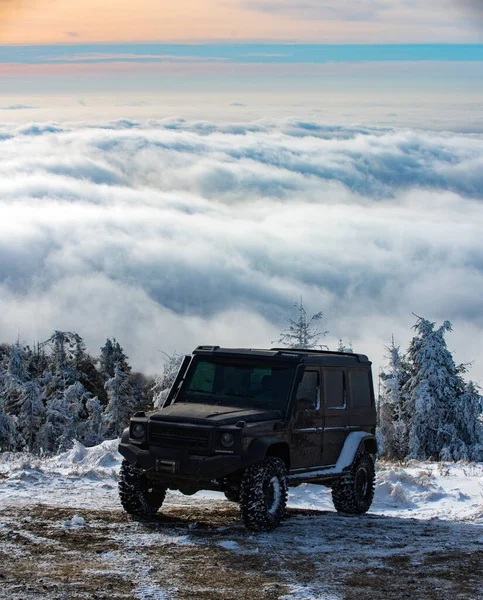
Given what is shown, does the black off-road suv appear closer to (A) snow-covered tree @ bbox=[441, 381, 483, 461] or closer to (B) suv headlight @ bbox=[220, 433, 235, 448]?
(B) suv headlight @ bbox=[220, 433, 235, 448]

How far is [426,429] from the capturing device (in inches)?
1657

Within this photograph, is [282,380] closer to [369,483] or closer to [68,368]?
[369,483]

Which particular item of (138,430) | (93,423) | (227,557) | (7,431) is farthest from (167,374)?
(227,557)

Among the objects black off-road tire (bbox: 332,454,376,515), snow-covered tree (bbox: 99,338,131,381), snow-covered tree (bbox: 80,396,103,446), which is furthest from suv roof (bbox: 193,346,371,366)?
snow-covered tree (bbox: 99,338,131,381)

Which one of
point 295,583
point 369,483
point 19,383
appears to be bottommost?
point 295,583

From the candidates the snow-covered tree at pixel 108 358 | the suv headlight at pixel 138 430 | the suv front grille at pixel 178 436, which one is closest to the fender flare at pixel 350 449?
the suv front grille at pixel 178 436

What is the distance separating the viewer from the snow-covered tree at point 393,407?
45219 mm

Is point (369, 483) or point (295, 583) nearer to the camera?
point (295, 583)

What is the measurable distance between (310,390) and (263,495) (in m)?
1.85

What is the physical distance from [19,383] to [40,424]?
17.3ft

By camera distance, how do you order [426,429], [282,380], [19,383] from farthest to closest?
[19,383] < [426,429] < [282,380]

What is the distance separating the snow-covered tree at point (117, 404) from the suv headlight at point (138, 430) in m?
42.6

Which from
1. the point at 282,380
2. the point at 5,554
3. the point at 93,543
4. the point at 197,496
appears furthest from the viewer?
the point at 197,496

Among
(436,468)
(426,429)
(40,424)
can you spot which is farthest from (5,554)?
(40,424)
